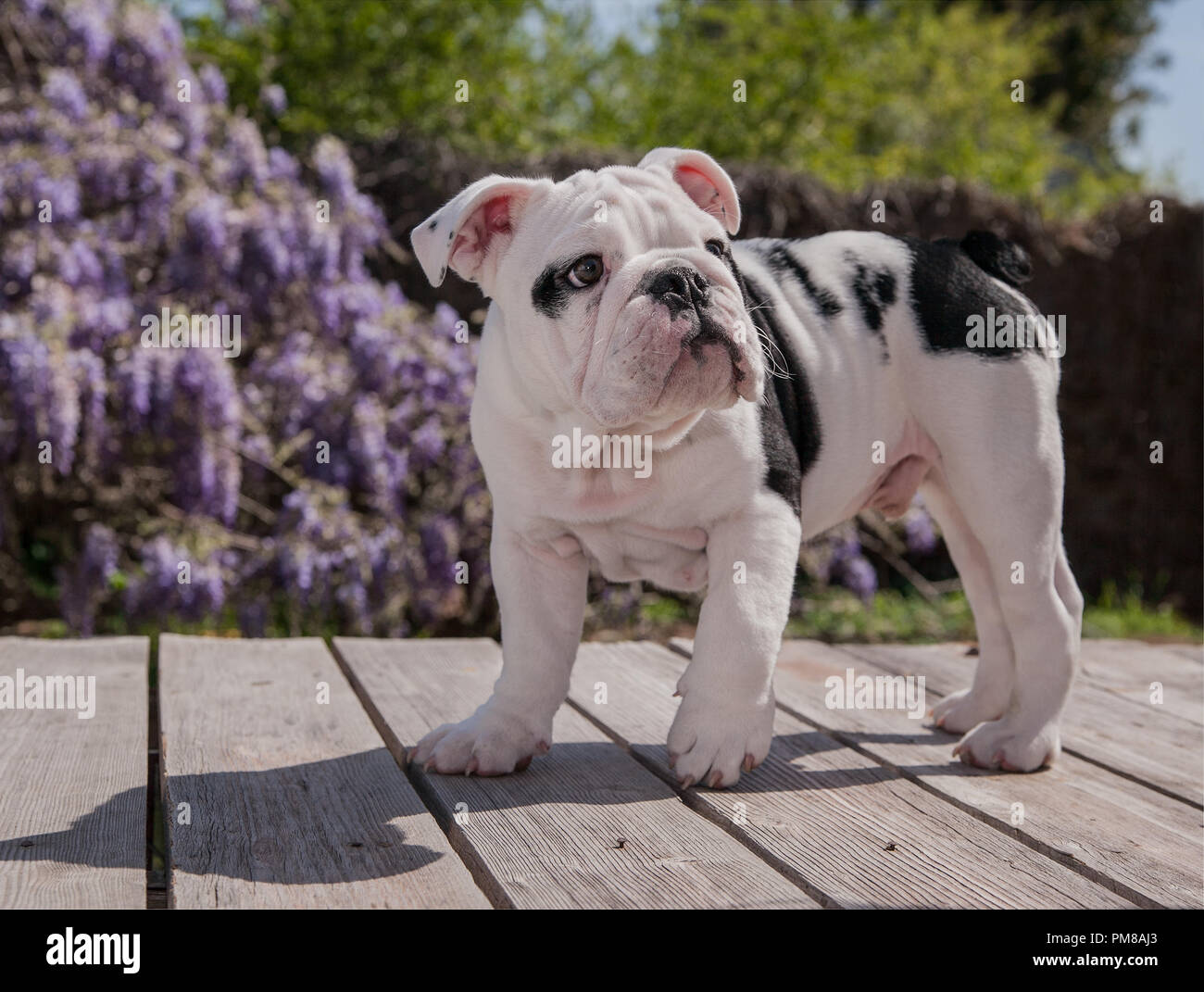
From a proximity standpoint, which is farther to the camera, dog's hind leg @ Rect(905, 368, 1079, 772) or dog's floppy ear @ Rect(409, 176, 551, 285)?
dog's hind leg @ Rect(905, 368, 1079, 772)

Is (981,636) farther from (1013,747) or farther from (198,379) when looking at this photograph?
(198,379)

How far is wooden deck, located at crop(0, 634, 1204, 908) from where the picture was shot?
203 centimetres

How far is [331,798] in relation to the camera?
246cm

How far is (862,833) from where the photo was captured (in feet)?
7.73

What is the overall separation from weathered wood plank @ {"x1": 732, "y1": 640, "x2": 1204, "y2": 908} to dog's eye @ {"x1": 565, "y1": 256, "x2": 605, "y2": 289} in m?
1.25

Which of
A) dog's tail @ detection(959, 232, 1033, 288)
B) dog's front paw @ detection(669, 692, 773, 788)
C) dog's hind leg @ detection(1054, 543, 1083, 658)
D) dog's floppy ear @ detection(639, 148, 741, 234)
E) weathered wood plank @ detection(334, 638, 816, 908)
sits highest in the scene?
dog's floppy ear @ detection(639, 148, 741, 234)

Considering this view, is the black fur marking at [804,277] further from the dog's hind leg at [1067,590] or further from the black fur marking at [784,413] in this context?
the dog's hind leg at [1067,590]

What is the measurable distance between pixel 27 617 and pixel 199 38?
339cm

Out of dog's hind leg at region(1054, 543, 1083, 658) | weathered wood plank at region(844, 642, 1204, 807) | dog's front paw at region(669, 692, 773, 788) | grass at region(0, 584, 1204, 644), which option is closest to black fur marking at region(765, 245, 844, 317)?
dog's hind leg at region(1054, 543, 1083, 658)

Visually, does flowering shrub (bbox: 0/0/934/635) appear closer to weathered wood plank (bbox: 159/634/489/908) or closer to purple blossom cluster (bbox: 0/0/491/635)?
purple blossom cluster (bbox: 0/0/491/635)

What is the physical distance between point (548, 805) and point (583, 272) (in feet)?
3.31

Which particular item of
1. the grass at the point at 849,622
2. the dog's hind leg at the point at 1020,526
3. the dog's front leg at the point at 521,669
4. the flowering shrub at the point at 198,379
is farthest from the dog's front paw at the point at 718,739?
the grass at the point at 849,622

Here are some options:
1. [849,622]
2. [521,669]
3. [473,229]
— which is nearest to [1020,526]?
[521,669]
